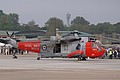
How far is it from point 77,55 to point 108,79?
2640cm

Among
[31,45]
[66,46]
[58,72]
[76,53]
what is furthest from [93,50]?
[58,72]

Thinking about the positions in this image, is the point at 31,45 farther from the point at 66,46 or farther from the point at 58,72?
the point at 58,72

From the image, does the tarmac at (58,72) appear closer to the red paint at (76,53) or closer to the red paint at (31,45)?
the red paint at (76,53)

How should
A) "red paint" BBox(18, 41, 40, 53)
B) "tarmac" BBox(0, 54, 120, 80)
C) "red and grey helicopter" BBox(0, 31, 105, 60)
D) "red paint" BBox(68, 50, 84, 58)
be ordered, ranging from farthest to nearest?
"red paint" BBox(18, 41, 40, 53) → "red and grey helicopter" BBox(0, 31, 105, 60) → "red paint" BBox(68, 50, 84, 58) → "tarmac" BBox(0, 54, 120, 80)

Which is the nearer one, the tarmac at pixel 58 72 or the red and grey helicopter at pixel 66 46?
the tarmac at pixel 58 72

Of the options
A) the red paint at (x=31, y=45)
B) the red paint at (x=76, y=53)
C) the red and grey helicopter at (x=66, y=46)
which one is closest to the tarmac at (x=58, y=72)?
the red paint at (x=76, y=53)

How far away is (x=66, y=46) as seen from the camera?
50375mm

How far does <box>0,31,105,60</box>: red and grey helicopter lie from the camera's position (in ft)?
162

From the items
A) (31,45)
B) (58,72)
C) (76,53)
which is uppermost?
(31,45)

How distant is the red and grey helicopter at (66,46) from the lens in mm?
49375

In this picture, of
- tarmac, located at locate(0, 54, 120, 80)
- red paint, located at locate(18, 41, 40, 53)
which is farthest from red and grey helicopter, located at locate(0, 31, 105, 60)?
tarmac, located at locate(0, 54, 120, 80)

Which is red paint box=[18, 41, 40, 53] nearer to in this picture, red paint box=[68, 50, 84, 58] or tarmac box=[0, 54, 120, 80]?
red paint box=[68, 50, 84, 58]

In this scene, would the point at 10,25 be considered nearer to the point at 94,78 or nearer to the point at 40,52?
the point at 40,52

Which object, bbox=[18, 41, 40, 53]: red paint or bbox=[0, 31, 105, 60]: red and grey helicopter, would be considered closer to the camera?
bbox=[0, 31, 105, 60]: red and grey helicopter
